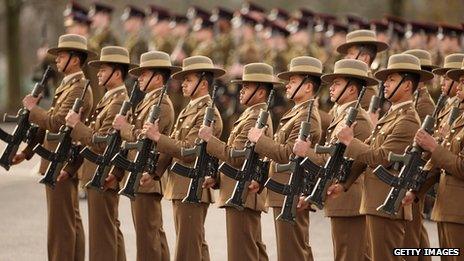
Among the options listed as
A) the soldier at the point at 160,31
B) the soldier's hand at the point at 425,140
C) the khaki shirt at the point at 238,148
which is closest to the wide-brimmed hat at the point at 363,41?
the khaki shirt at the point at 238,148

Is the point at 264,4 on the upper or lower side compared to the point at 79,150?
upper

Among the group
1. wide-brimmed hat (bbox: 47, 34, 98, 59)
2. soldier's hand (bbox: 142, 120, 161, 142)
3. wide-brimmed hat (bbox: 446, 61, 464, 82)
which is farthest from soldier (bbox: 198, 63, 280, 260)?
wide-brimmed hat (bbox: 47, 34, 98, 59)

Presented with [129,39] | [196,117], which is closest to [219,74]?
[196,117]

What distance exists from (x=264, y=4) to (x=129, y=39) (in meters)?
17.9

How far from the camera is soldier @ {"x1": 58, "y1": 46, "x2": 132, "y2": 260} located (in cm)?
1487

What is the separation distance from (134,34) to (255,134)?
460 inches

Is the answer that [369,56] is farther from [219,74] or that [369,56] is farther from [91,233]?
Answer: [91,233]

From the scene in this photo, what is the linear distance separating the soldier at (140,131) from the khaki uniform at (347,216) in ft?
5.10

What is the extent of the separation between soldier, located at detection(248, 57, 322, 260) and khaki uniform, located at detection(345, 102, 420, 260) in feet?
2.21

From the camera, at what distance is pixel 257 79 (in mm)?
14445

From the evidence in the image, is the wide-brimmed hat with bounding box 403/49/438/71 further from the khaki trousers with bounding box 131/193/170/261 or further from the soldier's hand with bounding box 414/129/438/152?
the soldier's hand with bounding box 414/129/438/152

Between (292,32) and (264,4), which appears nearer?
(292,32)

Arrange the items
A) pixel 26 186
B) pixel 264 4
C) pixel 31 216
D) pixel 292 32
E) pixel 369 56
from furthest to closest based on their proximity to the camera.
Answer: pixel 264 4 < pixel 292 32 < pixel 26 186 < pixel 31 216 < pixel 369 56

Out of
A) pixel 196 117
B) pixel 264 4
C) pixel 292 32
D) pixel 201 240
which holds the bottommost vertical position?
pixel 201 240
